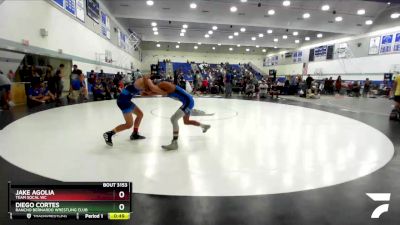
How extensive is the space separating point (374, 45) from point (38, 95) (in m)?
22.3

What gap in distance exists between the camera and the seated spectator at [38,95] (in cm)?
879

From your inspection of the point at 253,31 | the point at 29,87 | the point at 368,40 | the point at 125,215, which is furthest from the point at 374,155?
the point at 253,31

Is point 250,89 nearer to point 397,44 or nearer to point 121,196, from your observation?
point 397,44

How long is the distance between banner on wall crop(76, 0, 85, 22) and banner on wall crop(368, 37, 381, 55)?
20.4 metres

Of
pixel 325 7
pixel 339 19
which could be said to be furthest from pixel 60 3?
pixel 339 19

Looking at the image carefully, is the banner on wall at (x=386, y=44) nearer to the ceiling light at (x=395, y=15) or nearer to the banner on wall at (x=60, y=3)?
the ceiling light at (x=395, y=15)

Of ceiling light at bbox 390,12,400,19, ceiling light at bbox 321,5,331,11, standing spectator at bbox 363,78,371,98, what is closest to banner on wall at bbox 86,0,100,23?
ceiling light at bbox 321,5,331,11

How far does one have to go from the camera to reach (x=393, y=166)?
3285mm

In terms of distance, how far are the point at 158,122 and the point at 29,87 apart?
579 cm

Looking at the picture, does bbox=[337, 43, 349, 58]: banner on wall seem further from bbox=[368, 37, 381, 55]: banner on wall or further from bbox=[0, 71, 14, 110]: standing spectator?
bbox=[0, 71, 14, 110]: standing spectator

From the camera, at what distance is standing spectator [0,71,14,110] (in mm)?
7262

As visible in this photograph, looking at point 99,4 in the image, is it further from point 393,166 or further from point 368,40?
point 368,40

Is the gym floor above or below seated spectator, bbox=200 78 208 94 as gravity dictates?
below
